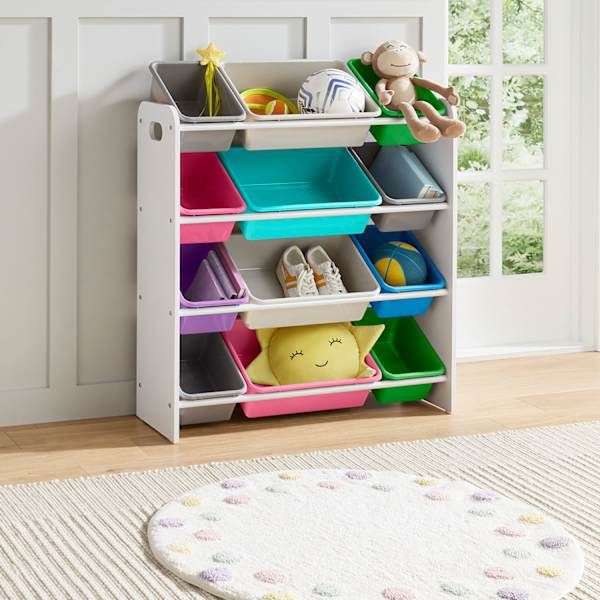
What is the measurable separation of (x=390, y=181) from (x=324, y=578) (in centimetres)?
138

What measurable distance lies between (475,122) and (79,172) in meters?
1.33

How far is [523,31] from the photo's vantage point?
12.2 feet

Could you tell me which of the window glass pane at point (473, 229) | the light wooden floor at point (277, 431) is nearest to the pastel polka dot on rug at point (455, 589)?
the light wooden floor at point (277, 431)

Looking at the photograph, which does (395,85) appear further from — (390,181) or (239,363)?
(239,363)

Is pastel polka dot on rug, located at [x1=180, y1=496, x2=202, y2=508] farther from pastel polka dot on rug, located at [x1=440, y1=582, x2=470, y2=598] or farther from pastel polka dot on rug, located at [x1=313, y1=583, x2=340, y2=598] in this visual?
pastel polka dot on rug, located at [x1=440, y1=582, x2=470, y2=598]

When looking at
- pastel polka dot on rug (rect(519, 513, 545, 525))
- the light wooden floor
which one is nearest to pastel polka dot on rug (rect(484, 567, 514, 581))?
pastel polka dot on rug (rect(519, 513, 545, 525))

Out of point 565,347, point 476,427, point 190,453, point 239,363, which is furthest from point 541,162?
point 190,453

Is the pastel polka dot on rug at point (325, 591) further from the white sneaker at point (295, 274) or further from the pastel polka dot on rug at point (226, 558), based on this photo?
the white sneaker at point (295, 274)

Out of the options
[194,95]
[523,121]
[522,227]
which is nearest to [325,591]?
[194,95]

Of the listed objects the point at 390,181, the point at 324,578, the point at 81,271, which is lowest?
the point at 324,578

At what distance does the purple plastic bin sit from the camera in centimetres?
284

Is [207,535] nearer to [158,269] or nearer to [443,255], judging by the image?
[158,269]

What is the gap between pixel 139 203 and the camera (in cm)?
299

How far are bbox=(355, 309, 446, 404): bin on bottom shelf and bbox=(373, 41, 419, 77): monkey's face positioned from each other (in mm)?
631
